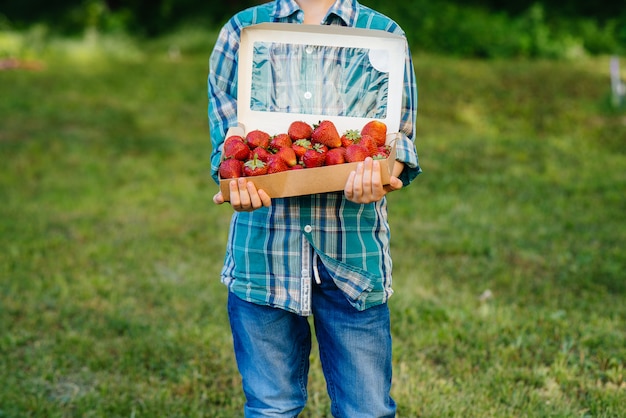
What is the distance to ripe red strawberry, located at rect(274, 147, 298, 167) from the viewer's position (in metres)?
1.96

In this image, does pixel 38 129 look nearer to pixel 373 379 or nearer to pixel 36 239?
pixel 36 239

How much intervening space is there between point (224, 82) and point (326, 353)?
0.86m

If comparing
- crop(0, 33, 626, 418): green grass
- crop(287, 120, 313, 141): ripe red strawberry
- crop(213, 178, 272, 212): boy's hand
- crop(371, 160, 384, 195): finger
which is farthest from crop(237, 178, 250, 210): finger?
crop(0, 33, 626, 418): green grass

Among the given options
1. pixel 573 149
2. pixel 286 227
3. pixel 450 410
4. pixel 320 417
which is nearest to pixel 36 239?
pixel 320 417

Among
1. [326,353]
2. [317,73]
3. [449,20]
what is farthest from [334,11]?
[449,20]

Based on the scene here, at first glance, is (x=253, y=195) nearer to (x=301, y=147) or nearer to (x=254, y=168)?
(x=254, y=168)

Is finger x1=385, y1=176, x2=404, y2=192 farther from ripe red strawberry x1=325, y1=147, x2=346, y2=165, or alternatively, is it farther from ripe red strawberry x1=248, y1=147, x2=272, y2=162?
ripe red strawberry x1=248, y1=147, x2=272, y2=162

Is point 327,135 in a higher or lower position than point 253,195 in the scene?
higher

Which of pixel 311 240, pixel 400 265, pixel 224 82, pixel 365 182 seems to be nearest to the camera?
pixel 365 182

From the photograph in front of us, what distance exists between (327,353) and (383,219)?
43 cm

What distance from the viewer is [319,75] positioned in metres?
2.03

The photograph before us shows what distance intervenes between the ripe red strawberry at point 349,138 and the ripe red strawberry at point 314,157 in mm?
66

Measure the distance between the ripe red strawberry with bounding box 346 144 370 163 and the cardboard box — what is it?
73 mm

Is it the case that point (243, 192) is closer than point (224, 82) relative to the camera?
Yes
